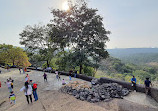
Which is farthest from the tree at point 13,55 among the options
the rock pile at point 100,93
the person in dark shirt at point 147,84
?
the person in dark shirt at point 147,84

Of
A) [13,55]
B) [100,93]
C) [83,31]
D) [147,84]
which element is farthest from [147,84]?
[13,55]

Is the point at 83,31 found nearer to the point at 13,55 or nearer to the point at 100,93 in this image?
the point at 100,93

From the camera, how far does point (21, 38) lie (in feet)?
69.7

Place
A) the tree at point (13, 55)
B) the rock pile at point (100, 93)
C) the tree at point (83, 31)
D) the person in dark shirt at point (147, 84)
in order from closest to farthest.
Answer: the rock pile at point (100, 93), the person in dark shirt at point (147, 84), the tree at point (83, 31), the tree at point (13, 55)

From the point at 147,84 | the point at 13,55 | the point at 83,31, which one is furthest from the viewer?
the point at 13,55

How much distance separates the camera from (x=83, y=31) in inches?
546

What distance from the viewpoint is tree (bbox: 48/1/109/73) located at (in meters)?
13.7

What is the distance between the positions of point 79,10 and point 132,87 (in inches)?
470

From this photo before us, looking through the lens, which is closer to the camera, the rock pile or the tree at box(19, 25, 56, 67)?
the rock pile

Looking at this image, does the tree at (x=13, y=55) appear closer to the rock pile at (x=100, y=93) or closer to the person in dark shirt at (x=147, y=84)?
the rock pile at (x=100, y=93)

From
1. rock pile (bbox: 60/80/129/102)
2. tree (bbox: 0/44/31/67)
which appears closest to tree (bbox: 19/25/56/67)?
tree (bbox: 0/44/31/67)

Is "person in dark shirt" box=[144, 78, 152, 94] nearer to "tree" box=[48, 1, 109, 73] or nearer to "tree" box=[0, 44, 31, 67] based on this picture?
"tree" box=[48, 1, 109, 73]

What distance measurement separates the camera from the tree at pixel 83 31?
44.9ft

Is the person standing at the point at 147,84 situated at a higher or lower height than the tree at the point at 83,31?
lower
